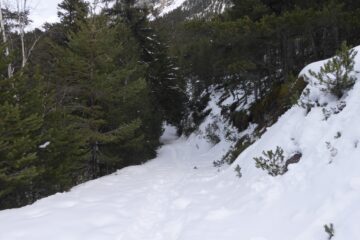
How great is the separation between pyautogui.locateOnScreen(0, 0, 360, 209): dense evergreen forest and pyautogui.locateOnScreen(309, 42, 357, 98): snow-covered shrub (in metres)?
1.89

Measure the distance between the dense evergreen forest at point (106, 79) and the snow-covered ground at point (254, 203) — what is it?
2460mm

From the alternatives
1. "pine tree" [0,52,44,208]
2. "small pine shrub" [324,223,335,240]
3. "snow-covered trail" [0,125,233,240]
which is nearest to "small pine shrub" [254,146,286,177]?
"snow-covered trail" [0,125,233,240]

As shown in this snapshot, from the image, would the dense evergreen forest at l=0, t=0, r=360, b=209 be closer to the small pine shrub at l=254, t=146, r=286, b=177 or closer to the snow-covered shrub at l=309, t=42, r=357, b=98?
the snow-covered shrub at l=309, t=42, r=357, b=98

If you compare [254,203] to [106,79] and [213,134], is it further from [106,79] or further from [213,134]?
[213,134]

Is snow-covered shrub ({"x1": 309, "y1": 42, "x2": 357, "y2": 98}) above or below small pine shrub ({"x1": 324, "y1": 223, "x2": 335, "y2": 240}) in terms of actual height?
above

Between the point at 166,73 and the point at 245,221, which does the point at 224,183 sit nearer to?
the point at 245,221

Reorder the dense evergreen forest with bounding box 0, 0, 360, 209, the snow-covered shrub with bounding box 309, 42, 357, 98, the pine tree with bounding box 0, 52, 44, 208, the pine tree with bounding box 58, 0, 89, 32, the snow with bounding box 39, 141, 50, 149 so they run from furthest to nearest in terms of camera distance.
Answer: the pine tree with bounding box 58, 0, 89, 32 → the snow with bounding box 39, 141, 50, 149 → the dense evergreen forest with bounding box 0, 0, 360, 209 → the pine tree with bounding box 0, 52, 44, 208 → the snow-covered shrub with bounding box 309, 42, 357, 98

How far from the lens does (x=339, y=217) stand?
200 inches

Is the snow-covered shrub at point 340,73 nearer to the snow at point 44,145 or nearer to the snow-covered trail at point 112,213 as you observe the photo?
the snow-covered trail at point 112,213

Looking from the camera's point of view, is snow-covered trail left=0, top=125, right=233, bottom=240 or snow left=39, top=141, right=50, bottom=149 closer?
snow-covered trail left=0, top=125, right=233, bottom=240

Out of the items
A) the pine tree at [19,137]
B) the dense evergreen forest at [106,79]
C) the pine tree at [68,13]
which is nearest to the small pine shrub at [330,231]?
the dense evergreen forest at [106,79]

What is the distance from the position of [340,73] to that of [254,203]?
3.78m

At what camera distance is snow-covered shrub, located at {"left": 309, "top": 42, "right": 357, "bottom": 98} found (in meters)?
8.78

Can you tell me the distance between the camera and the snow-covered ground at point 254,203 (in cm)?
559
